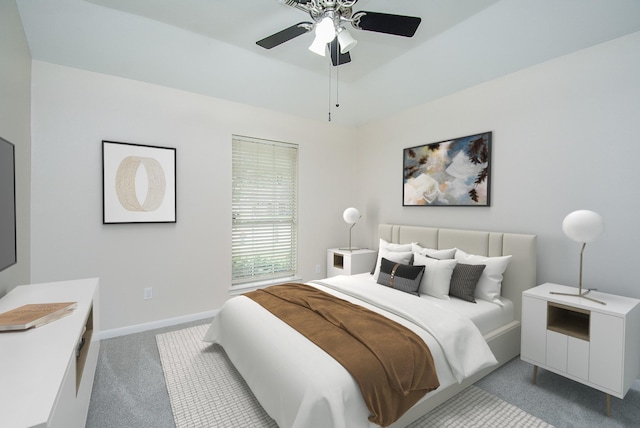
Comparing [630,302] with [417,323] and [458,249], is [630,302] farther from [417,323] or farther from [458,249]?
[417,323]

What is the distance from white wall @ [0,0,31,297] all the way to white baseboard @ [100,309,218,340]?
849 mm

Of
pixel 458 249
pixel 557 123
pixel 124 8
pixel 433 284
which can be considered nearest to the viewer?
pixel 124 8

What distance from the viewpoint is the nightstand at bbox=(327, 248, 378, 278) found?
3.96 m

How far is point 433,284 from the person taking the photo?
8.84 ft

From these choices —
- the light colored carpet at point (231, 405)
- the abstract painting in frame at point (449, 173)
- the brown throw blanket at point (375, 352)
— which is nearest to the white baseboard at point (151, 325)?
the light colored carpet at point (231, 405)

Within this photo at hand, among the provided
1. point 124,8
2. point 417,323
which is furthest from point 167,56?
point 417,323

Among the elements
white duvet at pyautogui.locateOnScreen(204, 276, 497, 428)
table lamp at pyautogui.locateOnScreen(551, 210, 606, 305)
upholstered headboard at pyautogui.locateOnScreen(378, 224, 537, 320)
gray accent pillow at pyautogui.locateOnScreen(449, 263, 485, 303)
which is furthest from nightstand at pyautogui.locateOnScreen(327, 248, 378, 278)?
table lamp at pyautogui.locateOnScreen(551, 210, 606, 305)

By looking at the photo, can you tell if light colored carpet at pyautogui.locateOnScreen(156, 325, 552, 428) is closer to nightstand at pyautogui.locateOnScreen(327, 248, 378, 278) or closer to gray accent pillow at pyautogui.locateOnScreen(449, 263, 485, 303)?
gray accent pillow at pyautogui.locateOnScreen(449, 263, 485, 303)

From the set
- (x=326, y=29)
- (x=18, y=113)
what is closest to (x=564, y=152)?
(x=326, y=29)

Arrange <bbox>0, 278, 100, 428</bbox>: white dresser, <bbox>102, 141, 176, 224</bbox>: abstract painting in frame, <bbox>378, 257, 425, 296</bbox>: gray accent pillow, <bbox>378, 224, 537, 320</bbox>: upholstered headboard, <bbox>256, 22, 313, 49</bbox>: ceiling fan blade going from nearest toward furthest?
<bbox>0, 278, 100, 428</bbox>: white dresser
<bbox>256, 22, 313, 49</bbox>: ceiling fan blade
<bbox>378, 224, 537, 320</bbox>: upholstered headboard
<bbox>378, 257, 425, 296</bbox>: gray accent pillow
<bbox>102, 141, 176, 224</bbox>: abstract painting in frame

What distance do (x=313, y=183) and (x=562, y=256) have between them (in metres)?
2.91

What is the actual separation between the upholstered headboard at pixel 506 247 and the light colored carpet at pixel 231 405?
3.35ft

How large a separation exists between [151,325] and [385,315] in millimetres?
2526

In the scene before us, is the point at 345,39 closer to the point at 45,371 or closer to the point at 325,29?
the point at 325,29
